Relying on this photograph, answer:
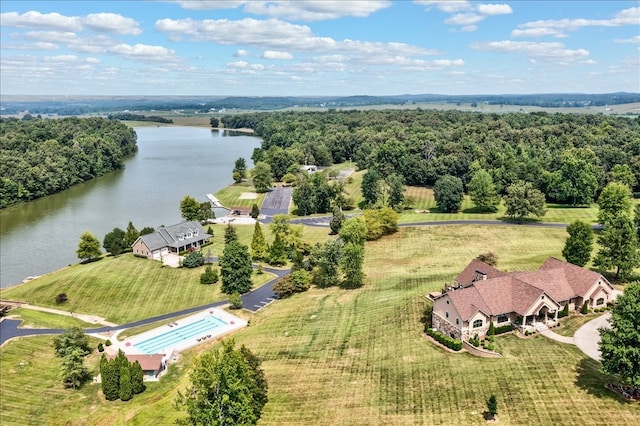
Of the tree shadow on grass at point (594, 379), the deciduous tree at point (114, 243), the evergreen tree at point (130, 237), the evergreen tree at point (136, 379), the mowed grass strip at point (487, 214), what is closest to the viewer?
the tree shadow on grass at point (594, 379)

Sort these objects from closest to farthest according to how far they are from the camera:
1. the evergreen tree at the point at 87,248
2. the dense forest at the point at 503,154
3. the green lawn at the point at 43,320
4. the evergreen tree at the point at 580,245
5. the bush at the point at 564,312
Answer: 1. the bush at the point at 564,312
2. the green lawn at the point at 43,320
3. the evergreen tree at the point at 580,245
4. the evergreen tree at the point at 87,248
5. the dense forest at the point at 503,154

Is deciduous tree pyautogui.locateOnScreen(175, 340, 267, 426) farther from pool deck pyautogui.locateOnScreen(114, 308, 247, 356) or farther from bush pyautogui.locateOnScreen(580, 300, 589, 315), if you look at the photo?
bush pyautogui.locateOnScreen(580, 300, 589, 315)

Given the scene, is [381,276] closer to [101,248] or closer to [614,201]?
[614,201]

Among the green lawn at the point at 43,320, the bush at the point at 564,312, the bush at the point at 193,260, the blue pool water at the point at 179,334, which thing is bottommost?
the green lawn at the point at 43,320

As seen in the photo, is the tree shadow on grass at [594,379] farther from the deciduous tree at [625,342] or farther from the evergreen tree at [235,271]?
the evergreen tree at [235,271]

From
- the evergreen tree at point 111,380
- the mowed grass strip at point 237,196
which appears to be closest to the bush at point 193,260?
the evergreen tree at point 111,380

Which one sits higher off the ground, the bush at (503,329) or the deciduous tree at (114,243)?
the bush at (503,329)

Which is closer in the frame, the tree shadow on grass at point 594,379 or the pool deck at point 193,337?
the tree shadow on grass at point 594,379
